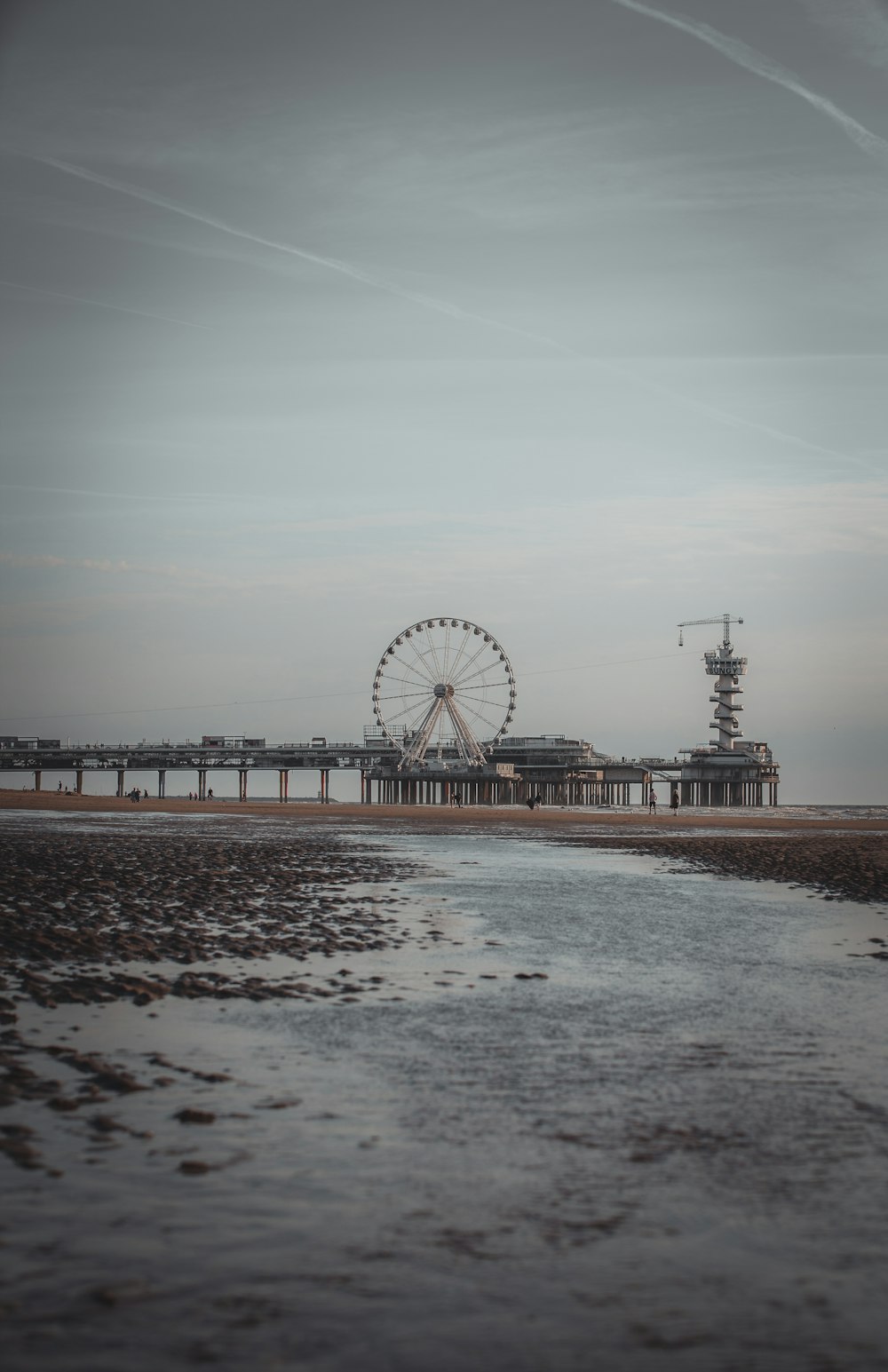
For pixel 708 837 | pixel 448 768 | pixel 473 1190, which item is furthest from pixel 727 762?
pixel 473 1190

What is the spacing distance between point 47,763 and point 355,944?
14581 cm

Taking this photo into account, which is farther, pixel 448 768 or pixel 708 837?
pixel 448 768

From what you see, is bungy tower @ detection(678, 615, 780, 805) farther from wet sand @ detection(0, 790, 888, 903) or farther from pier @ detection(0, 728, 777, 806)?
wet sand @ detection(0, 790, 888, 903)

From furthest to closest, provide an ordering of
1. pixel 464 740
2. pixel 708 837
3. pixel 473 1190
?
1. pixel 464 740
2. pixel 708 837
3. pixel 473 1190

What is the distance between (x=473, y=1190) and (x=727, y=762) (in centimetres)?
12712

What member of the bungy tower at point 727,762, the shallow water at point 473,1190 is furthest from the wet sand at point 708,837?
the bungy tower at point 727,762

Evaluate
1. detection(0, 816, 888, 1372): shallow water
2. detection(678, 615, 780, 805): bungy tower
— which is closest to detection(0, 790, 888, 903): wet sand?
detection(0, 816, 888, 1372): shallow water

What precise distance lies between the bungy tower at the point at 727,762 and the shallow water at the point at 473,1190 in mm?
119666

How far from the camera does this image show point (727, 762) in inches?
5128

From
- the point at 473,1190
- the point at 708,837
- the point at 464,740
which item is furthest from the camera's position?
the point at 464,740

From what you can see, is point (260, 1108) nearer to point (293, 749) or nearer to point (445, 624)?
point (445, 624)

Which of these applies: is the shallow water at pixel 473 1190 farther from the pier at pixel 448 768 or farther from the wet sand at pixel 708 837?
the pier at pixel 448 768

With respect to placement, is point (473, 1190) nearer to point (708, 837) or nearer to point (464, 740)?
point (708, 837)

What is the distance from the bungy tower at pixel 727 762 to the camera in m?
130
